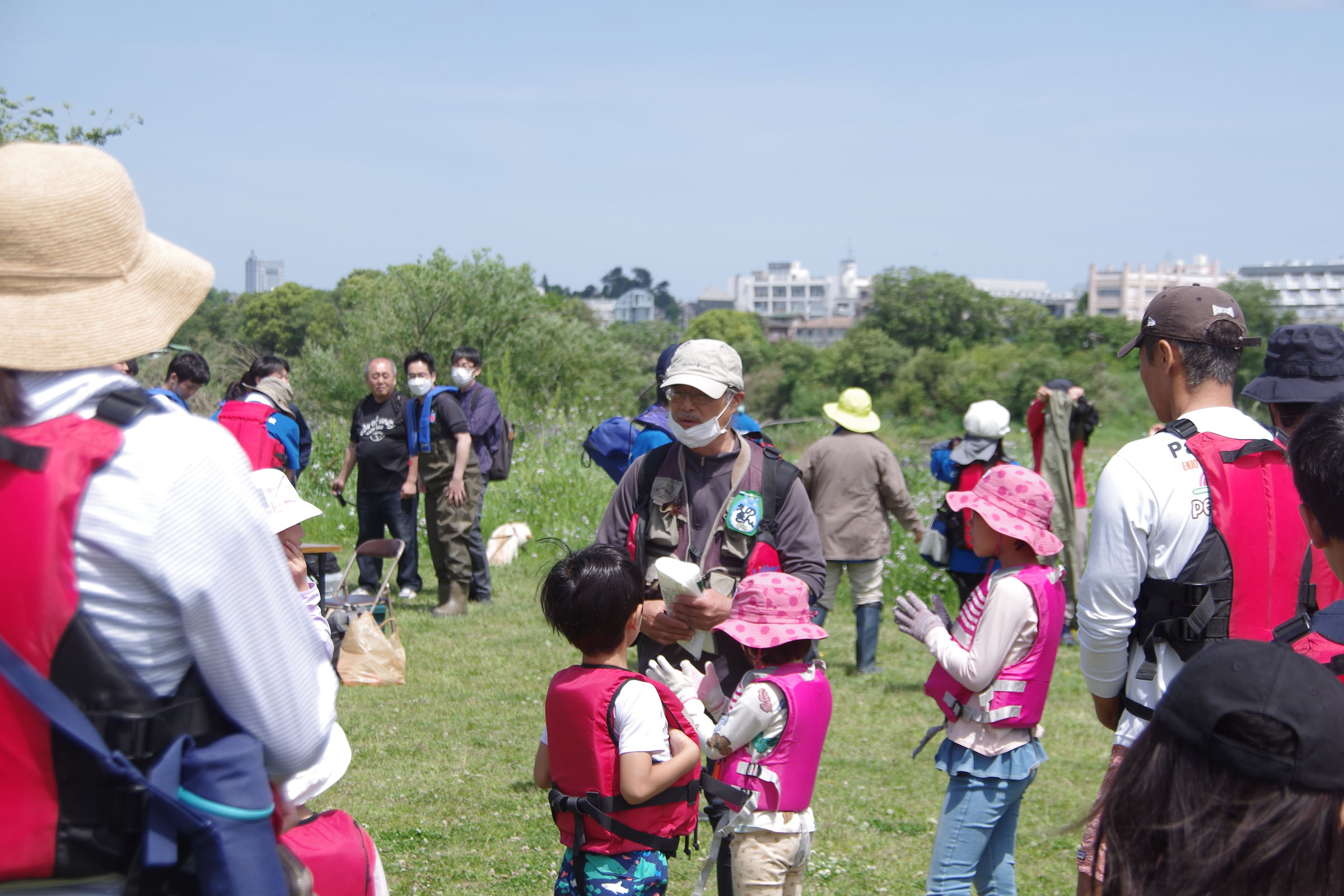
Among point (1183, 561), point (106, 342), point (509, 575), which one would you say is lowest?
point (509, 575)

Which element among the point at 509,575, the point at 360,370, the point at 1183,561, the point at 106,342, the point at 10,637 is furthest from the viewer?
the point at 360,370

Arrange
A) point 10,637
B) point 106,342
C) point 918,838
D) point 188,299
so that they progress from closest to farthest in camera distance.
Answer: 1. point 10,637
2. point 106,342
3. point 188,299
4. point 918,838

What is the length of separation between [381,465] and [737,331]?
345ft

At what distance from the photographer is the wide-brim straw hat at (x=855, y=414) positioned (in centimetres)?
746

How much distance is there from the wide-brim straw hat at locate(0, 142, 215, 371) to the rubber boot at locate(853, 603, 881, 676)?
21.6ft

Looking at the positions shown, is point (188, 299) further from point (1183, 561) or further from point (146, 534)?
point (1183, 561)

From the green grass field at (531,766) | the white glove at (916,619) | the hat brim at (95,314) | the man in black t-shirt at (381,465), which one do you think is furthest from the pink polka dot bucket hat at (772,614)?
the man in black t-shirt at (381,465)

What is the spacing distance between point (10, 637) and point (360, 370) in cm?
2131

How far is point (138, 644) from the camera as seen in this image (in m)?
1.46

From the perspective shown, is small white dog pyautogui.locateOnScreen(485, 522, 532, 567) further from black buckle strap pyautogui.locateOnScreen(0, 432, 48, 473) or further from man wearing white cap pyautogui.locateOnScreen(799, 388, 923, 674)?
black buckle strap pyautogui.locateOnScreen(0, 432, 48, 473)

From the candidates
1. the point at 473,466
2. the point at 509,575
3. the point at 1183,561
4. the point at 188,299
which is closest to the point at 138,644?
the point at 188,299

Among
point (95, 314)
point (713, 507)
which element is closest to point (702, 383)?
point (713, 507)

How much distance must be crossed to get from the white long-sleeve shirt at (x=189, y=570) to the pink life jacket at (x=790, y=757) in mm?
1727

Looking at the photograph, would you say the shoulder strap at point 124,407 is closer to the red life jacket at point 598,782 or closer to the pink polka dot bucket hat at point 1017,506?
the red life jacket at point 598,782
